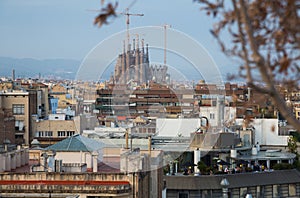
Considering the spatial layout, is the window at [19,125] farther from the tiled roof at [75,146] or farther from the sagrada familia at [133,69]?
the sagrada familia at [133,69]

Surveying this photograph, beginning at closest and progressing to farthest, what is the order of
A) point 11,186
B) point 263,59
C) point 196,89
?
point 263,59 < point 11,186 < point 196,89

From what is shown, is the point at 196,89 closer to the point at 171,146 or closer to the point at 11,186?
the point at 171,146

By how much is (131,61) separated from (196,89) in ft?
58.3

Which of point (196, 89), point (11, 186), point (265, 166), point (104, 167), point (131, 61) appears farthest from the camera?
point (131, 61)

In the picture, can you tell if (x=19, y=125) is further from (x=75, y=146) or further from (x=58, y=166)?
(x=58, y=166)

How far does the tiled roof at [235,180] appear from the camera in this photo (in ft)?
99.0

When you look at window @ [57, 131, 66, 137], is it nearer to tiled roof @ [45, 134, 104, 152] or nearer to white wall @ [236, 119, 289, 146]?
white wall @ [236, 119, 289, 146]

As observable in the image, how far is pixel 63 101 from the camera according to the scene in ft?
300

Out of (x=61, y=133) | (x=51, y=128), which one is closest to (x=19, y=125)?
(x=51, y=128)

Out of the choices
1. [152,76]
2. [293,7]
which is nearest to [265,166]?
[293,7]

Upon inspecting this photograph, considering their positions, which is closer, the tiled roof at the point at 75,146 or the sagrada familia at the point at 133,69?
the tiled roof at the point at 75,146

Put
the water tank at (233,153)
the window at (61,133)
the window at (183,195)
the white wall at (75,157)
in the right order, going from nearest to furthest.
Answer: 1. the white wall at (75,157)
2. the window at (183,195)
3. the water tank at (233,153)
4. the window at (61,133)

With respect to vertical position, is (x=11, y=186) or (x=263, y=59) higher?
(x=263, y=59)

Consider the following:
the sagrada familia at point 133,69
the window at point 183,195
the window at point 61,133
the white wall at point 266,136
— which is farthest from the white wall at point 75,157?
the sagrada familia at point 133,69
